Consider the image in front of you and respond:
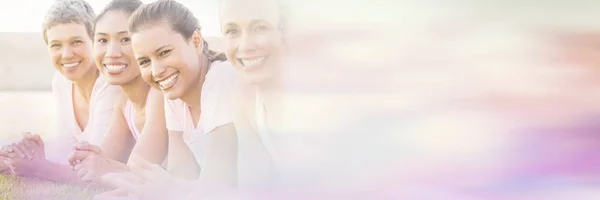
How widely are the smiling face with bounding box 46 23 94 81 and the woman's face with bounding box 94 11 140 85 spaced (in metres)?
0.05

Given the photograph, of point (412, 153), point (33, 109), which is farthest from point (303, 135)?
point (33, 109)

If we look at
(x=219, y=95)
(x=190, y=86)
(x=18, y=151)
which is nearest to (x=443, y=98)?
(x=219, y=95)

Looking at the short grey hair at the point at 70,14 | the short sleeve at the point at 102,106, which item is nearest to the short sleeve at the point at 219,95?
the short sleeve at the point at 102,106

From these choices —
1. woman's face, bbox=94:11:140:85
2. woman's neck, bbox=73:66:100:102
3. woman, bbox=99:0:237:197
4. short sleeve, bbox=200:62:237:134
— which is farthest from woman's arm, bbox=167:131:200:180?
woman's neck, bbox=73:66:100:102

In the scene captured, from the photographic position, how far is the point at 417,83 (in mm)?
2326

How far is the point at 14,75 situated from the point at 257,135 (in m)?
0.96

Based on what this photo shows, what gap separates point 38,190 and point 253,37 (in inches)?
41.7

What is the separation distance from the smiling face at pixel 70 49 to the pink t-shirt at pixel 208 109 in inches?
14.6

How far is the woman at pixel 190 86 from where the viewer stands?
2.53m

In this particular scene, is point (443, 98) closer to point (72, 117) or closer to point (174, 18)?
point (174, 18)

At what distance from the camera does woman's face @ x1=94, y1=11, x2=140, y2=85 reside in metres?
2.64

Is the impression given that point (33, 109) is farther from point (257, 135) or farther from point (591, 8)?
point (591, 8)

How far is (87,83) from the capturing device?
111 inches

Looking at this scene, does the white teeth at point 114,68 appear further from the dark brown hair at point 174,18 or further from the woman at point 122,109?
the dark brown hair at point 174,18
